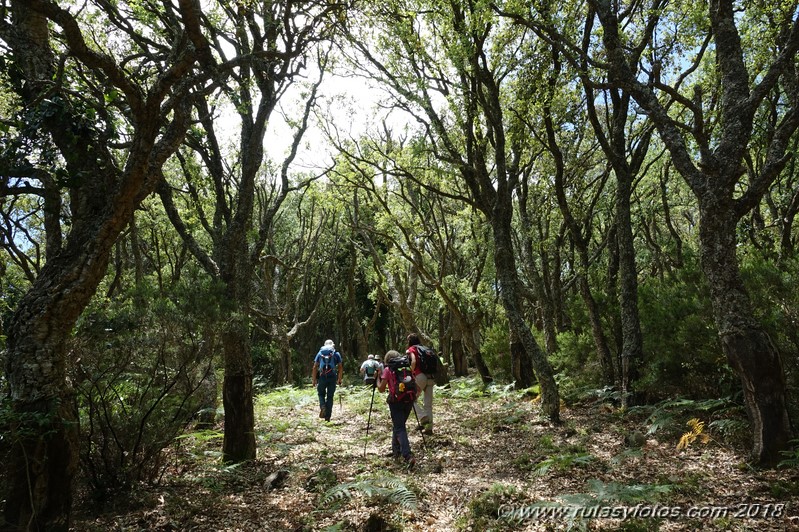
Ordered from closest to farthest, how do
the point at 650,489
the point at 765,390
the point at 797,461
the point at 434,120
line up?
the point at 650,489
the point at 797,461
the point at 765,390
the point at 434,120

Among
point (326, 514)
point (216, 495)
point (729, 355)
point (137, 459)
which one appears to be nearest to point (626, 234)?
point (729, 355)

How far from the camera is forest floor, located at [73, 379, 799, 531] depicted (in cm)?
446

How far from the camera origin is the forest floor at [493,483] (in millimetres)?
4457

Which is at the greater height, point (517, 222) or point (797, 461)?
point (517, 222)

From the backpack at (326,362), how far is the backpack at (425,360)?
11.8 ft

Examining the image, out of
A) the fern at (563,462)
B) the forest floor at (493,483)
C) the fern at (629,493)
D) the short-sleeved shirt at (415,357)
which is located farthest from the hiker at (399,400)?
the fern at (629,493)

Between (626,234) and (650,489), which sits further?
(626,234)

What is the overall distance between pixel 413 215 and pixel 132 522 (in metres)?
16.7

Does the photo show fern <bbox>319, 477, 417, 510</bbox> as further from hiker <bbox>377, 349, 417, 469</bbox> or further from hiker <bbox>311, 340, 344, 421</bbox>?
hiker <bbox>311, 340, 344, 421</bbox>

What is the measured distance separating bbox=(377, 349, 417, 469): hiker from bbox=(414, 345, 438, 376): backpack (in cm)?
64

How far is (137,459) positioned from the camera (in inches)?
222

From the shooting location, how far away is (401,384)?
24.2 ft

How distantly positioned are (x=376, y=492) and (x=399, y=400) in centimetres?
220

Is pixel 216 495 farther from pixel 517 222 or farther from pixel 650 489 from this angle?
pixel 517 222
